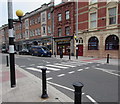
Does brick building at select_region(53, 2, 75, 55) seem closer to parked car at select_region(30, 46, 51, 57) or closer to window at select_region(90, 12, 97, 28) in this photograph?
window at select_region(90, 12, 97, 28)

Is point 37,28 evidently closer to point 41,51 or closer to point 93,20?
point 41,51

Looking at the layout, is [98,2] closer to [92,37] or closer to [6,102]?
[92,37]

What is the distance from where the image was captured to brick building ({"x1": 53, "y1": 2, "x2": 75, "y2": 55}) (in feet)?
70.7

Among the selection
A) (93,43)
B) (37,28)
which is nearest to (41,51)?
(93,43)

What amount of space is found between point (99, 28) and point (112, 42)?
10.3 ft

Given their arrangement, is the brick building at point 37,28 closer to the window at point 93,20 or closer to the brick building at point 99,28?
the brick building at point 99,28

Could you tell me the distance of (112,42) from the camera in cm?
1652

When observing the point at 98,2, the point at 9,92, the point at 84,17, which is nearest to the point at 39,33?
the point at 84,17

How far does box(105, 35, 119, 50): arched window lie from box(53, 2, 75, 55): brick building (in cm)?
668

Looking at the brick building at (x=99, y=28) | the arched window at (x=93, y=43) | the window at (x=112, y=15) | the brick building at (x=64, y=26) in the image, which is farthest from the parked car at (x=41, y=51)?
the window at (x=112, y=15)

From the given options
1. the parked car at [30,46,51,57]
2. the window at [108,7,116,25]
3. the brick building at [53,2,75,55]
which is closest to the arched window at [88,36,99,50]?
the window at [108,7,116,25]

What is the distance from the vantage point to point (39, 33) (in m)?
30.0

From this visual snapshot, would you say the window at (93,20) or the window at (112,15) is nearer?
the window at (112,15)

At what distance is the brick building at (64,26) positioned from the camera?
848 inches
